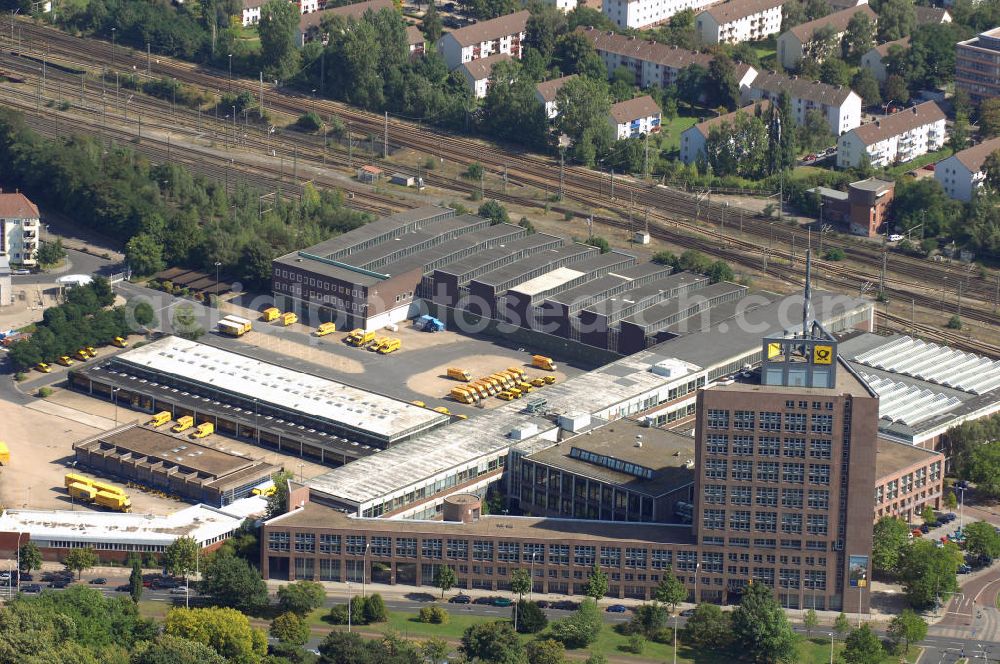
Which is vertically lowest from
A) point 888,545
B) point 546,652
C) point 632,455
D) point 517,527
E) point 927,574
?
point 546,652

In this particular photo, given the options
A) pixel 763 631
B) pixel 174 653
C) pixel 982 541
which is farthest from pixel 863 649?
pixel 174 653

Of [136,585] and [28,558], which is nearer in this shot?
[136,585]

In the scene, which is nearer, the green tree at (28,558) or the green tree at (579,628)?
the green tree at (579,628)

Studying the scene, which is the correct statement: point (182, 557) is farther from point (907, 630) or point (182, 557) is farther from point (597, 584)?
point (907, 630)

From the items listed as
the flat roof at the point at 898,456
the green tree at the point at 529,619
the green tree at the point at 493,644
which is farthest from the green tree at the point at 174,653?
the flat roof at the point at 898,456

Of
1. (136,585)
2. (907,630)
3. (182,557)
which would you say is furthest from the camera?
(182,557)

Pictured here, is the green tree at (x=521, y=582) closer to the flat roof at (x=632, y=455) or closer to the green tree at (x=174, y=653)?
the flat roof at (x=632, y=455)
